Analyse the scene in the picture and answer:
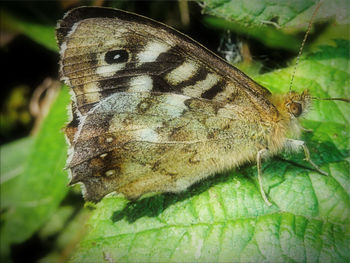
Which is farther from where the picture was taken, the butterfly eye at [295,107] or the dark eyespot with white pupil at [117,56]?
the butterfly eye at [295,107]

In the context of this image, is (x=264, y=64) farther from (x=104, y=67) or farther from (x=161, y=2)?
(x=104, y=67)

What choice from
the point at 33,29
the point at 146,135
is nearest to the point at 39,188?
the point at 146,135

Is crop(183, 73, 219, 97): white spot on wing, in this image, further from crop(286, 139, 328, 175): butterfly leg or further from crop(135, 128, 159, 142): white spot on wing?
crop(286, 139, 328, 175): butterfly leg

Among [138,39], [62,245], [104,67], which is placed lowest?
[62,245]

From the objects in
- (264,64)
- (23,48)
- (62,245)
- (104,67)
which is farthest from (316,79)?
(23,48)

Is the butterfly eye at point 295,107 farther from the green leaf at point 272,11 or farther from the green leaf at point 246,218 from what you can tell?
the green leaf at point 272,11

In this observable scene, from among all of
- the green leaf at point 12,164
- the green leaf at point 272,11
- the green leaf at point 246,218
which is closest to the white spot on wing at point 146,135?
the green leaf at point 246,218
